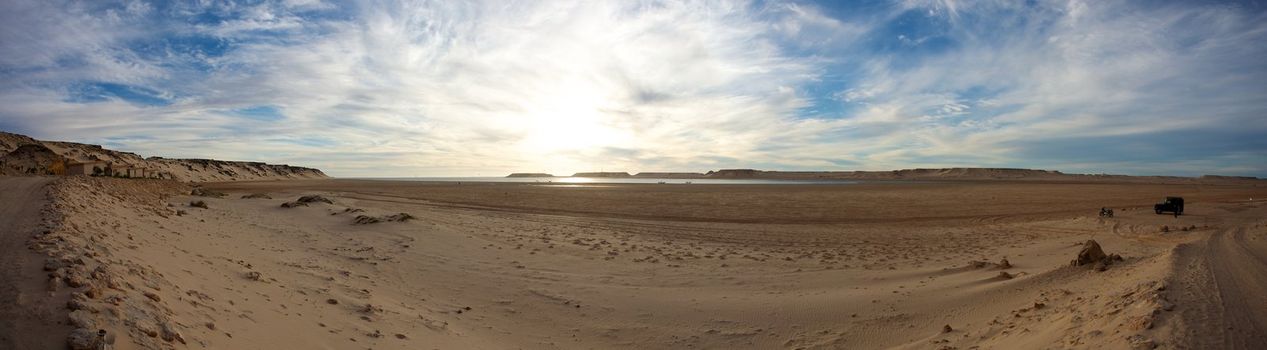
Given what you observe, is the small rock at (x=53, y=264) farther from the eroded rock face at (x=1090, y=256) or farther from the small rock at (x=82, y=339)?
the eroded rock face at (x=1090, y=256)

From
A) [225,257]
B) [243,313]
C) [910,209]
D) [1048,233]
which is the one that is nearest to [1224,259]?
[1048,233]

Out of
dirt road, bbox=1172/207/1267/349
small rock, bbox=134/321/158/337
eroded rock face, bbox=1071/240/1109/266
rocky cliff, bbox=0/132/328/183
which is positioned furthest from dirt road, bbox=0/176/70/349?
rocky cliff, bbox=0/132/328/183

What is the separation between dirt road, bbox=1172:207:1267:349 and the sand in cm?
3

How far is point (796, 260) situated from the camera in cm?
1176

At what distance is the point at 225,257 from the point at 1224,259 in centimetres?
1388

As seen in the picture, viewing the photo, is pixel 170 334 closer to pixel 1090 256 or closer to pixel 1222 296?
pixel 1222 296

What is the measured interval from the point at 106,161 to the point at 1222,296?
6033 centimetres

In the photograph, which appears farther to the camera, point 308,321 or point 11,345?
point 308,321

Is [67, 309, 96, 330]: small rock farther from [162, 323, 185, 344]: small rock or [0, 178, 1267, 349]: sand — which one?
[162, 323, 185, 344]: small rock

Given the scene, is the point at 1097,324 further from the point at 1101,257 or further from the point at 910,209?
the point at 910,209

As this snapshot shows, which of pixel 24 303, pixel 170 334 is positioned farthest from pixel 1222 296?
pixel 24 303

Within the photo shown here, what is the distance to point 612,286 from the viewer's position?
9.29 metres

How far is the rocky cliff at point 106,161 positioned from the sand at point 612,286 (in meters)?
15.9

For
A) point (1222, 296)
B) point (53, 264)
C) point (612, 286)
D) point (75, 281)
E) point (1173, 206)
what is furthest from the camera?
point (1173, 206)
